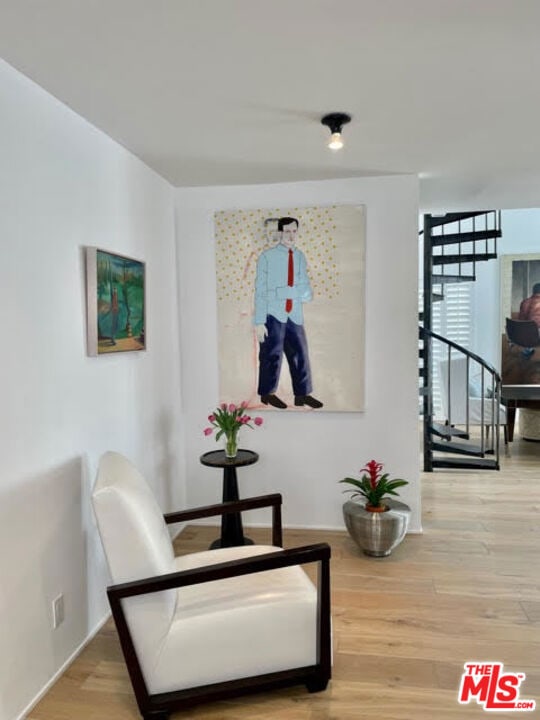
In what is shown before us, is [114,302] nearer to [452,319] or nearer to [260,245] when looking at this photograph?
[260,245]

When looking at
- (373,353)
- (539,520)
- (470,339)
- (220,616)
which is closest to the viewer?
(220,616)

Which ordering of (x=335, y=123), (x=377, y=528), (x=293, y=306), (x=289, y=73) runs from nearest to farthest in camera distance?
1. (x=289, y=73)
2. (x=335, y=123)
3. (x=377, y=528)
4. (x=293, y=306)

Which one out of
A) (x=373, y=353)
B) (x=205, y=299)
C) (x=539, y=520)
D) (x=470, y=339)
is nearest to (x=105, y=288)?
(x=205, y=299)

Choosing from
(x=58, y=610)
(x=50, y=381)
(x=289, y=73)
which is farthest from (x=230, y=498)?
(x=289, y=73)

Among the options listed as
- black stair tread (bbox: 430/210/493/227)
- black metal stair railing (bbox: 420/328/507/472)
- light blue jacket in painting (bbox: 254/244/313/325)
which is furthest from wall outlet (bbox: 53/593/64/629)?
black stair tread (bbox: 430/210/493/227)

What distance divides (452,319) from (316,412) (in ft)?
14.7

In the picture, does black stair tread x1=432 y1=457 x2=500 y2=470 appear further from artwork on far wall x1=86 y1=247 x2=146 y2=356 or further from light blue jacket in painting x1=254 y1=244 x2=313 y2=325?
artwork on far wall x1=86 y1=247 x2=146 y2=356

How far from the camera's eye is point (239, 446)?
3842mm

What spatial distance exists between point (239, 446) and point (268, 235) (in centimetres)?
151

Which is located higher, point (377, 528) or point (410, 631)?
point (377, 528)

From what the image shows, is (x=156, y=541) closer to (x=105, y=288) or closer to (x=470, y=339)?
(x=105, y=288)

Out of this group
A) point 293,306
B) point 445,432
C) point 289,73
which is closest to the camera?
point 289,73

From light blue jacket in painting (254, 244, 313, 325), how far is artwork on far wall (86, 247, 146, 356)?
90 centimetres

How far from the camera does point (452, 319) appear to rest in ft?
24.6
